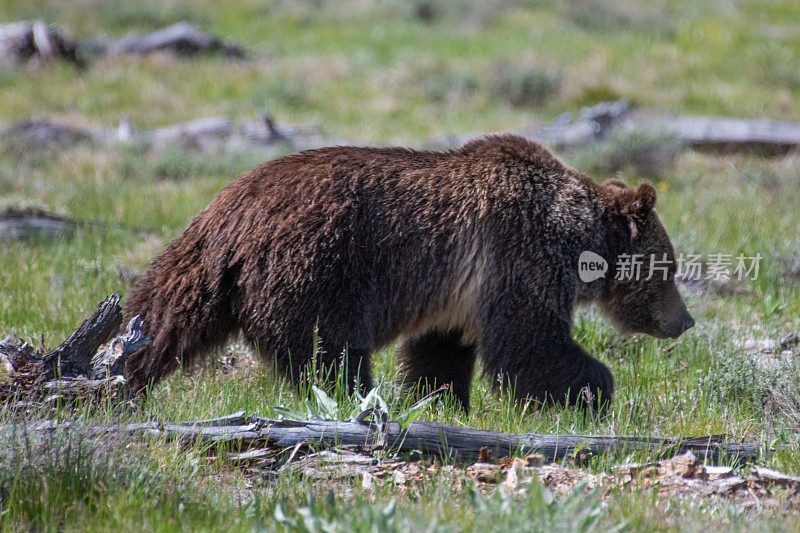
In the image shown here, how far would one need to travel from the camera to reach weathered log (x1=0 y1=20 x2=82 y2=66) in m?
16.6

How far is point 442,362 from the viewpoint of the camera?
19.2ft

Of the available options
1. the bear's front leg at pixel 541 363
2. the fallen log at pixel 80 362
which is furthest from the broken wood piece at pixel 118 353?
the bear's front leg at pixel 541 363

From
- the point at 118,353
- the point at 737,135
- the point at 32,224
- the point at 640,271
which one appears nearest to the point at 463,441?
the point at 118,353

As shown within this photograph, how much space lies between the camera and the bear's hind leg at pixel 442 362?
585 centimetres

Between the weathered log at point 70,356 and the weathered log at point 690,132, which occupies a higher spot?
the weathered log at point 690,132

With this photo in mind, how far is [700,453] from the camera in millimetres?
4285

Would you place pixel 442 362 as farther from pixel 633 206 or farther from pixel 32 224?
pixel 32 224

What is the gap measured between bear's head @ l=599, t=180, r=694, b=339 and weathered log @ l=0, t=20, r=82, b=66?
45.3ft

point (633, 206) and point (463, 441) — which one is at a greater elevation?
point (633, 206)

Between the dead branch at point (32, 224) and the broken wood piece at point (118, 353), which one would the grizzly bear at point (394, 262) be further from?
the dead branch at point (32, 224)

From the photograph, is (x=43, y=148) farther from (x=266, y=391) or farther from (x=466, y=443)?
(x=466, y=443)

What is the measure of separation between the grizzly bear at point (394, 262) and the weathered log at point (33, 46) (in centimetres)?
1332

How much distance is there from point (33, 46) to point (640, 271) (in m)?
14.9

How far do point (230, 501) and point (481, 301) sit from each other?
2.21 meters
